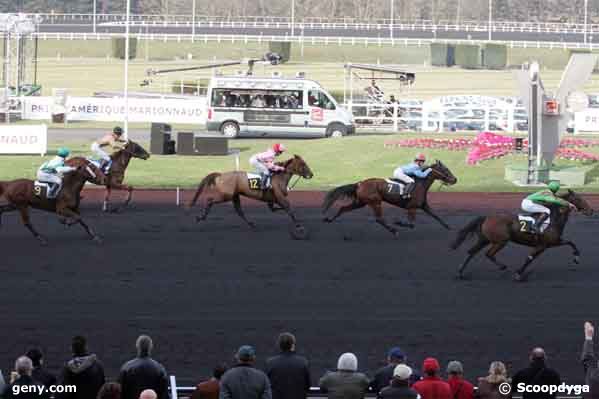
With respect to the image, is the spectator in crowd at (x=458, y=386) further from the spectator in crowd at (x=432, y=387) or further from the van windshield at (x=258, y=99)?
the van windshield at (x=258, y=99)

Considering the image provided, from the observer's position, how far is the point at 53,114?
42.9m

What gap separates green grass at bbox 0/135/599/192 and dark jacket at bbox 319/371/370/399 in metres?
18.6

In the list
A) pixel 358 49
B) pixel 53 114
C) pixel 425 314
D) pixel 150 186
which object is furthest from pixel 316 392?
pixel 358 49

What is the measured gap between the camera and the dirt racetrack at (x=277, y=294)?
508 inches

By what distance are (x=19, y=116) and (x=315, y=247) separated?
26.3 meters

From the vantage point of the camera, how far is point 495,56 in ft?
220

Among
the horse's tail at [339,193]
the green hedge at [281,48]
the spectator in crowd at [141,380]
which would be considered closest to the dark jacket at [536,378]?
the spectator in crowd at [141,380]

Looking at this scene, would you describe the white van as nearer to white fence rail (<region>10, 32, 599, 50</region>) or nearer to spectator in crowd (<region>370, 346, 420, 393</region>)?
spectator in crowd (<region>370, 346, 420, 393</region>)

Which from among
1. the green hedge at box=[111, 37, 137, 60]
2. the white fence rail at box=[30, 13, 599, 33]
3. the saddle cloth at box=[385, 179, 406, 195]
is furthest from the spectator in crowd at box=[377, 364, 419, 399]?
the white fence rail at box=[30, 13, 599, 33]

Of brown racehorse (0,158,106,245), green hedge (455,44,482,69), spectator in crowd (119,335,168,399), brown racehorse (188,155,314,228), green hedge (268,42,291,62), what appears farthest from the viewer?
green hedge (455,44,482,69)

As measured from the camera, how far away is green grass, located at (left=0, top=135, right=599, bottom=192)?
2770 centimetres

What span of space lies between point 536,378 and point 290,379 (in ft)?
5.88

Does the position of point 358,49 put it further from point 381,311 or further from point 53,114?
point 381,311

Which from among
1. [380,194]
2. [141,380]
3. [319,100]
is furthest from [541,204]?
[319,100]
